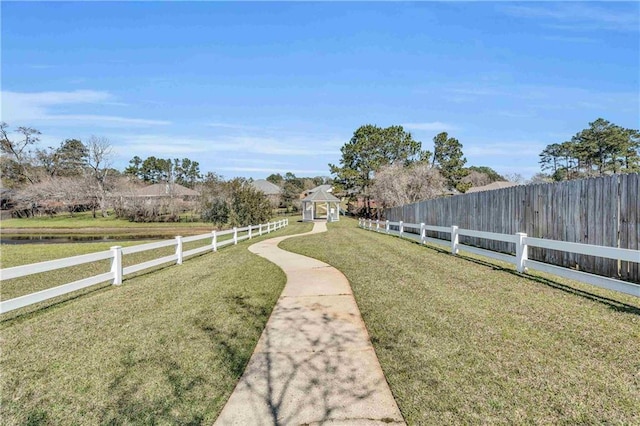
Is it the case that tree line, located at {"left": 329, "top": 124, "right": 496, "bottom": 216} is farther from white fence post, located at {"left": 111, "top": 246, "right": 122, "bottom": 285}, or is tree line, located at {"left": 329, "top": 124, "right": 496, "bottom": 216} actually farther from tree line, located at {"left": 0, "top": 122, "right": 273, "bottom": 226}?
white fence post, located at {"left": 111, "top": 246, "right": 122, "bottom": 285}

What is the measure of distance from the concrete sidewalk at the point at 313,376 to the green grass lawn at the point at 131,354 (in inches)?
8.2

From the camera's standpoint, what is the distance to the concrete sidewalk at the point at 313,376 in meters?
2.85

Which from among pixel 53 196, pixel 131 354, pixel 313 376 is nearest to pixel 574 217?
pixel 313 376

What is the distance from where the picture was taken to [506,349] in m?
3.85

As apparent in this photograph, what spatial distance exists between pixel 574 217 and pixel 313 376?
6777mm

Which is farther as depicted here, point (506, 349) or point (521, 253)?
point (521, 253)

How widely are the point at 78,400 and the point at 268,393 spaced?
5.01 ft

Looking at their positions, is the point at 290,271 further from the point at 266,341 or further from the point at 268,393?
the point at 268,393

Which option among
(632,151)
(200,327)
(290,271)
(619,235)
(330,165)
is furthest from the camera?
(330,165)

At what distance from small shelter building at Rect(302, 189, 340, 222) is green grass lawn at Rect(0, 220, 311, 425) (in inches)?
1352

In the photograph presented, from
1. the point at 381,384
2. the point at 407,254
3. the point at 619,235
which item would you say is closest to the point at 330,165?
the point at 407,254

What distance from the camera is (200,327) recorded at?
15.6ft

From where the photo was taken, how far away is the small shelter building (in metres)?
41.1

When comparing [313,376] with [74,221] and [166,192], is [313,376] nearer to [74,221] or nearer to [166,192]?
[74,221]
